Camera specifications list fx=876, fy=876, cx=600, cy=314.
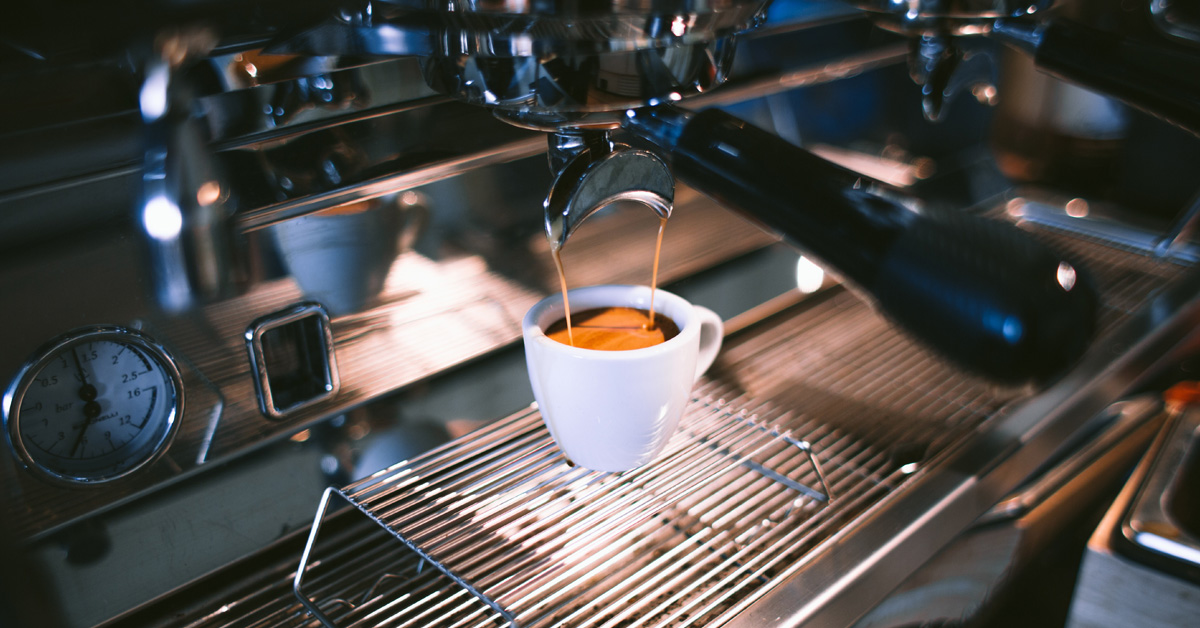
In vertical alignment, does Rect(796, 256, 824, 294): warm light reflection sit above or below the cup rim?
below

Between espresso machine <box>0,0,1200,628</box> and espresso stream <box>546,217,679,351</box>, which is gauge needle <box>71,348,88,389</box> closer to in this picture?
espresso machine <box>0,0,1200,628</box>

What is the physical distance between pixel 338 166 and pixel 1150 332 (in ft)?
1.77

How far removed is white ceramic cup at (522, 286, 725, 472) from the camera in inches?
14.7

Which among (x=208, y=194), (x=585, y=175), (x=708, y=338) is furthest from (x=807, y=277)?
(x=208, y=194)

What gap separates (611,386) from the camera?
37 cm

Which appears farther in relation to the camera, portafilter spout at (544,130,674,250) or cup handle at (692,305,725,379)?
cup handle at (692,305,725,379)

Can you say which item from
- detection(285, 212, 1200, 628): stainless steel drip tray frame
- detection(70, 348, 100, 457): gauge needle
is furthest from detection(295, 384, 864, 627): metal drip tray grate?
detection(70, 348, 100, 457): gauge needle

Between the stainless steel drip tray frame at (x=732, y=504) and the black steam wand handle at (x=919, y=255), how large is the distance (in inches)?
3.7

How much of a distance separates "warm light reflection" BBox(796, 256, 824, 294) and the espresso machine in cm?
4

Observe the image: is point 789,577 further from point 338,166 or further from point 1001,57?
point 1001,57

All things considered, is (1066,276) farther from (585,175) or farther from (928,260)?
(585,175)

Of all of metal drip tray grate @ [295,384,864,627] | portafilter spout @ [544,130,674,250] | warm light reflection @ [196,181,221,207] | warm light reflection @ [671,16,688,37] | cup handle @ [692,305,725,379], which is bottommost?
metal drip tray grate @ [295,384,864,627]

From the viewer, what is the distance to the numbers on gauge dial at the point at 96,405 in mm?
359

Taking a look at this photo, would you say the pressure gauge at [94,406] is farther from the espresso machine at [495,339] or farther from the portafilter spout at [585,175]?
the portafilter spout at [585,175]
